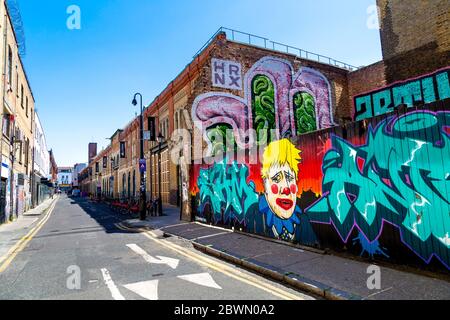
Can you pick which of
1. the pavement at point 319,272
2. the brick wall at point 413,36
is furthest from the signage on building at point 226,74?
the pavement at point 319,272

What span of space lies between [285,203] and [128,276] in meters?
4.67

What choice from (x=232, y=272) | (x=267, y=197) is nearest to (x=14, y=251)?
(x=232, y=272)

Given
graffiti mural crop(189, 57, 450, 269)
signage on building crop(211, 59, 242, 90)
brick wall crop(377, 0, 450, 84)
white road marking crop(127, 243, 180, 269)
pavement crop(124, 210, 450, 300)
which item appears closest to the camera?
pavement crop(124, 210, 450, 300)

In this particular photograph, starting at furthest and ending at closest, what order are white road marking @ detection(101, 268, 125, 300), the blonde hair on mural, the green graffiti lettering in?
the green graffiti lettering
the blonde hair on mural
white road marking @ detection(101, 268, 125, 300)

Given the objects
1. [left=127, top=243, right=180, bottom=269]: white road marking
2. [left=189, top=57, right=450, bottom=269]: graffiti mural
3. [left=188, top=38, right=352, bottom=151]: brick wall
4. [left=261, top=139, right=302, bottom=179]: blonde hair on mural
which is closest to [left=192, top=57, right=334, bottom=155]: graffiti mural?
[left=188, top=38, right=352, bottom=151]: brick wall

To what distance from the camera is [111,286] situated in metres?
5.25

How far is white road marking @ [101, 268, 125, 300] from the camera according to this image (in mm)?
4707

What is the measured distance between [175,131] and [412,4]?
1893cm

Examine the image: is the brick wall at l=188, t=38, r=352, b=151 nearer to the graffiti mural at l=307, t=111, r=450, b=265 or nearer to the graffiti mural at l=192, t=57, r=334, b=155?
the graffiti mural at l=192, t=57, r=334, b=155

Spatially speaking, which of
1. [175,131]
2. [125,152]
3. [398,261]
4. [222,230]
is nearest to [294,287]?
[398,261]

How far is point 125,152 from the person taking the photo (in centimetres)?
4044

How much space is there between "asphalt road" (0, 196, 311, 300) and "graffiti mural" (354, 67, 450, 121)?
1470cm

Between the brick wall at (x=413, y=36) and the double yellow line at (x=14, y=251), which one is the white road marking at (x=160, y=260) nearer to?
the double yellow line at (x=14, y=251)

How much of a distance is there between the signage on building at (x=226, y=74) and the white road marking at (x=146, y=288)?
16.3 m
